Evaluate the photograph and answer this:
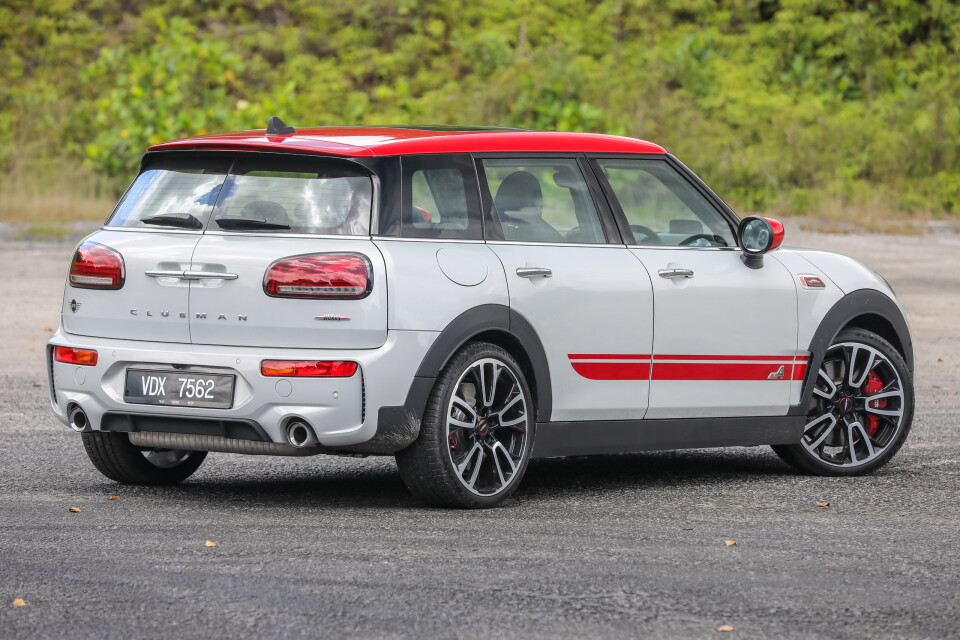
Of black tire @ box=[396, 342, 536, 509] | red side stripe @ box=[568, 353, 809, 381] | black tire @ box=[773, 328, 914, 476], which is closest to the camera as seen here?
black tire @ box=[396, 342, 536, 509]

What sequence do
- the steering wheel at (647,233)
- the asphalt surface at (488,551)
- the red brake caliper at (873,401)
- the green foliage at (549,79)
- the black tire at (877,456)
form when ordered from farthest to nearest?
the green foliage at (549,79)
the red brake caliper at (873,401)
the black tire at (877,456)
the steering wheel at (647,233)
the asphalt surface at (488,551)

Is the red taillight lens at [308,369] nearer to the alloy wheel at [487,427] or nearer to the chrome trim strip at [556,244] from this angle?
the alloy wheel at [487,427]

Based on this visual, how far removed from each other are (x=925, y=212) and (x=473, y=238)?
23.8 metres

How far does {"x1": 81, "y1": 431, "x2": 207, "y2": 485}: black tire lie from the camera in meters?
7.43

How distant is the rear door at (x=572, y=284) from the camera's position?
707 cm

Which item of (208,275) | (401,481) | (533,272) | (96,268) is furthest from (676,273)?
(96,268)


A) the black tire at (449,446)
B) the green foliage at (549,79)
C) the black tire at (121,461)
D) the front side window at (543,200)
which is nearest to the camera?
the black tire at (449,446)

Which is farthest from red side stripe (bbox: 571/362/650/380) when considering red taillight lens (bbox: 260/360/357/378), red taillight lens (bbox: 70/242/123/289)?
red taillight lens (bbox: 70/242/123/289)

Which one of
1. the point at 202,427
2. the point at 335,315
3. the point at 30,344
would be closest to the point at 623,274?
the point at 335,315

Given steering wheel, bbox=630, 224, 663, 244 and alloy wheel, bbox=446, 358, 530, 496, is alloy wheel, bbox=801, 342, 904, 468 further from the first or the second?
alloy wheel, bbox=446, 358, 530, 496

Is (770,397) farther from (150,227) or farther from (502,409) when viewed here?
(150,227)

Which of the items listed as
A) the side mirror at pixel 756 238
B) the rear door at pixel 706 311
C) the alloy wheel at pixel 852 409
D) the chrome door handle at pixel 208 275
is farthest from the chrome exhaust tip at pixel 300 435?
the alloy wheel at pixel 852 409

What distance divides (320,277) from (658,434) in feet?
6.47

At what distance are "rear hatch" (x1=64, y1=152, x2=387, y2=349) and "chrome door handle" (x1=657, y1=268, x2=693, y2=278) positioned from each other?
5.07 feet
